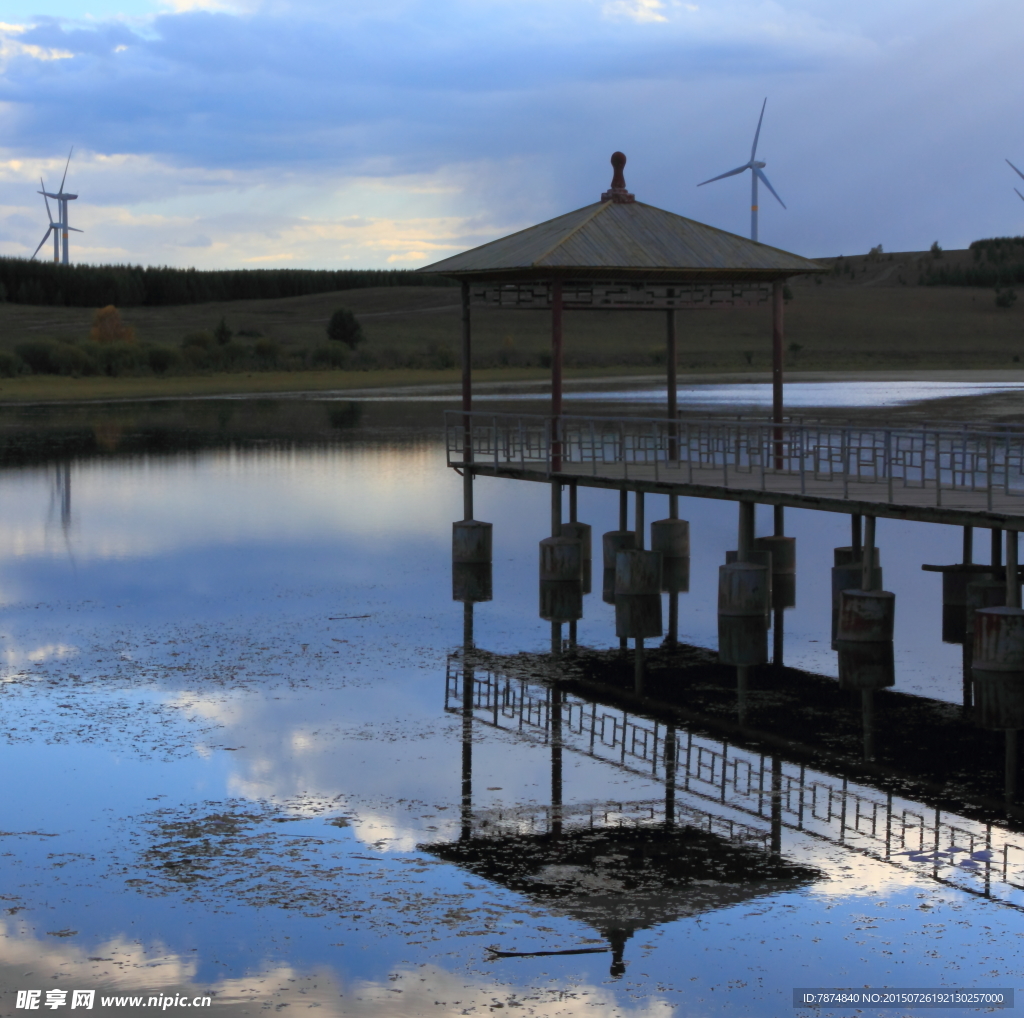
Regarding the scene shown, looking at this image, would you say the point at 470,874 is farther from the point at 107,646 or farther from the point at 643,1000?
the point at 107,646

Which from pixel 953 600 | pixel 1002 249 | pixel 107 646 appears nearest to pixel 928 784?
pixel 953 600

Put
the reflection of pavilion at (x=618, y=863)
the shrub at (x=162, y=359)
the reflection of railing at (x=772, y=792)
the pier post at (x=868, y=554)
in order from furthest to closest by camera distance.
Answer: the shrub at (x=162, y=359), the pier post at (x=868, y=554), the reflection of railing at (x=772, y=792), the reflection of pavilion at (x=618, y=863)

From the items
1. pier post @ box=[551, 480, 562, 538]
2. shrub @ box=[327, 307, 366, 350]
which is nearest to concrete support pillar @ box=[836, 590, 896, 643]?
pier post @ box=[551, 480, 562, 538]

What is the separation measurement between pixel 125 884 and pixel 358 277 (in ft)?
563

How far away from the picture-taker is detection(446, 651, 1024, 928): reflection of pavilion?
11.9 m

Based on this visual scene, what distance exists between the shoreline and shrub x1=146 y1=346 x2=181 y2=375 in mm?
2917

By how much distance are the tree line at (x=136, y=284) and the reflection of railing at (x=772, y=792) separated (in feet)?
397

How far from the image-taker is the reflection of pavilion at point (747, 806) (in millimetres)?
11883

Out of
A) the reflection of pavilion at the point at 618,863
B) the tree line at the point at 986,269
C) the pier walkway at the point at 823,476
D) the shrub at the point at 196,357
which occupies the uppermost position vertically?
the tree line at the point at 986,269

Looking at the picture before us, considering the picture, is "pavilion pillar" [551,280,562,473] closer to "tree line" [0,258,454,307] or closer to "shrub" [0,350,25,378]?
"shrub" [0,350,25,378]

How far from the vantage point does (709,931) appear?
10453mm

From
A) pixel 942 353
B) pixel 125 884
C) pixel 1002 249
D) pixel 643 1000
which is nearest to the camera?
pixel 643 1000

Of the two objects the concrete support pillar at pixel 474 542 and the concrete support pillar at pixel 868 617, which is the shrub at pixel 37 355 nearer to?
the concrete support pillar at pixel 474 542

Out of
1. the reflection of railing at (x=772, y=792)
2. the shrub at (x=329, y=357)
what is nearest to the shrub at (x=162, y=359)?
the shrub at (x=329, y=357)
